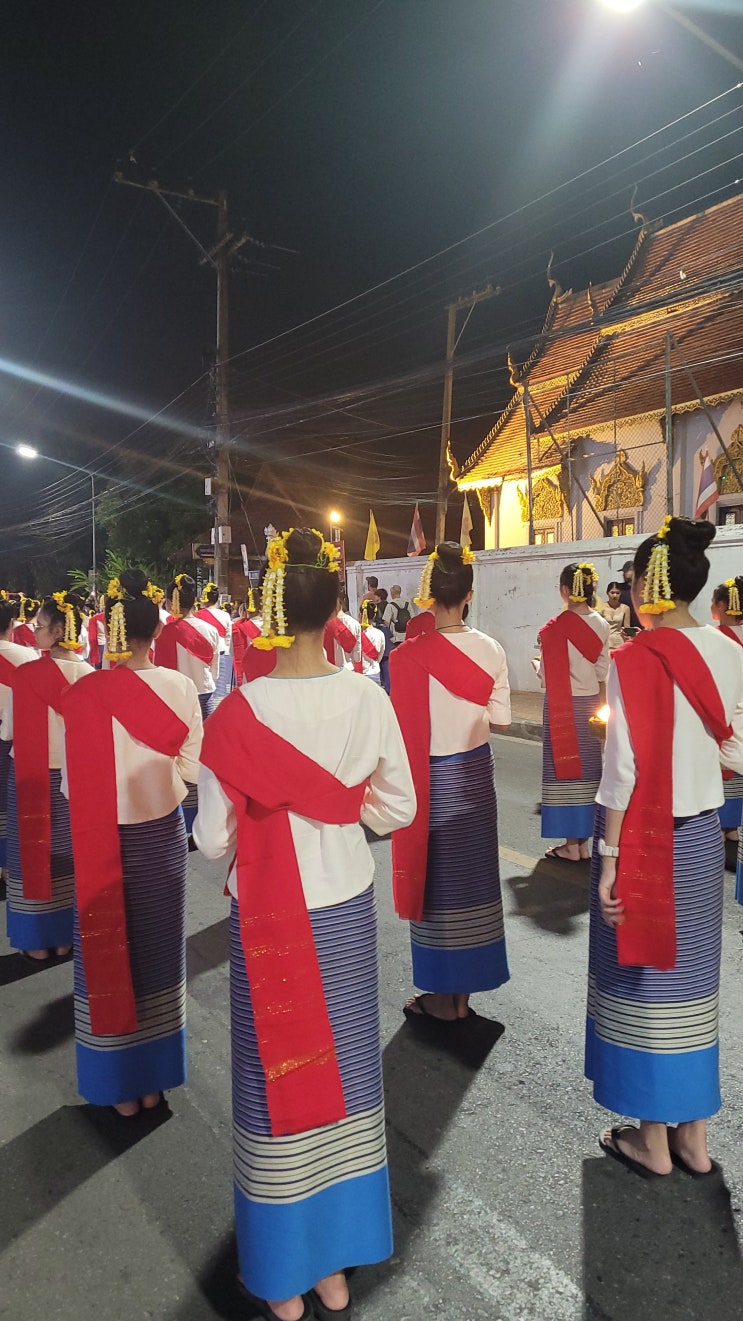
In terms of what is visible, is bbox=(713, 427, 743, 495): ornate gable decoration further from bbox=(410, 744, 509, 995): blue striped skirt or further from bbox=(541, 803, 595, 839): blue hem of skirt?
bbox=(410, 744, 509, 995): blue striped skirt

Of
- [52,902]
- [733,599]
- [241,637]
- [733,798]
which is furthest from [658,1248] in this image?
[241,637]

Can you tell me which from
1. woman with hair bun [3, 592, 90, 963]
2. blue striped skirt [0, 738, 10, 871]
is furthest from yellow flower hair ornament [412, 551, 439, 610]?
blue striped skirt [0, 738, 10, 871]

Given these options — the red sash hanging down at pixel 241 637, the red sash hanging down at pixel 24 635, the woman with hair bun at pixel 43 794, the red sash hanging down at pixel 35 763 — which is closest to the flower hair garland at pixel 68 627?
the woman with hair bun at pixel 43 794

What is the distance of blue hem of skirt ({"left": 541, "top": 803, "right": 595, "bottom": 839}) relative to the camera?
546cm

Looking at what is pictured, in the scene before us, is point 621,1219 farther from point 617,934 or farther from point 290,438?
point 290,438

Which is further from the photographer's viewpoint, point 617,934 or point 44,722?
point 44,722

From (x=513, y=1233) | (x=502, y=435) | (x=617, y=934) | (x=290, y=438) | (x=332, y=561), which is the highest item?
(x=290, y=438)

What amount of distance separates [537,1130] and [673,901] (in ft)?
3.22

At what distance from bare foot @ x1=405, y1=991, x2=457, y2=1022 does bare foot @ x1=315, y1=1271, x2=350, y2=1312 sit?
143cm

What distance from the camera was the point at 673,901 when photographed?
96.6 inches

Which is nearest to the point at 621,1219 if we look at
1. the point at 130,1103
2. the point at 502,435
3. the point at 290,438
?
the point at 130,1103

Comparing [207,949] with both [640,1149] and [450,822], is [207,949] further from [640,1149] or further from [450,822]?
[640,1149]

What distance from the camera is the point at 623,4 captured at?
482 cm

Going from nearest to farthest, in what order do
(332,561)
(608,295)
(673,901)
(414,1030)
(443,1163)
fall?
(332,561), (673,901), (443,1163), (414,1030), (608,295)
